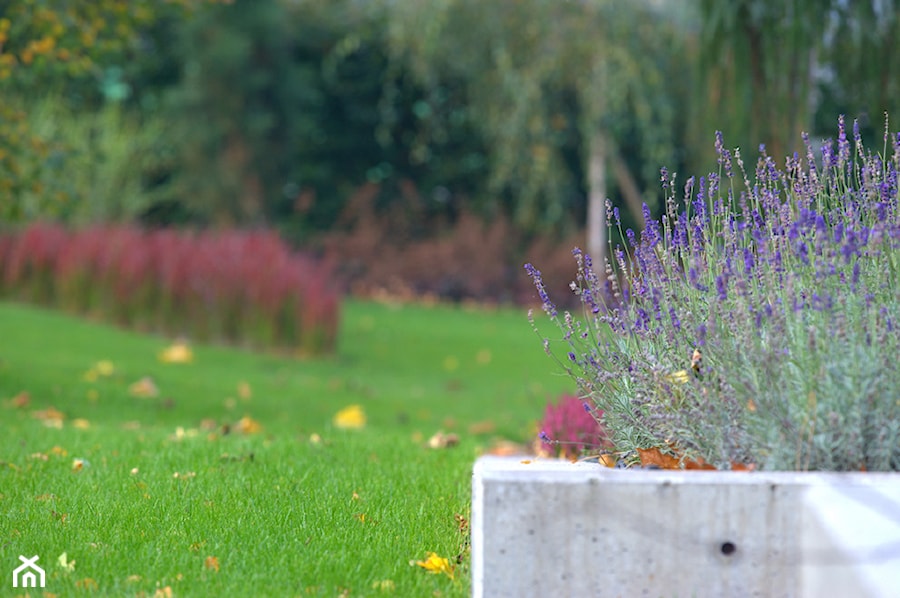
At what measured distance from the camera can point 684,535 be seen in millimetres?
2703

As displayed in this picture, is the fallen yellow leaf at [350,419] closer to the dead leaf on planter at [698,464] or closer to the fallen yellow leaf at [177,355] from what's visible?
the fallen yellow leaf at [177,355]

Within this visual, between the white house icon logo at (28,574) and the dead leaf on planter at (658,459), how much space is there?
1.74 m

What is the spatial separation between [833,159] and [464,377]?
7.62 metres

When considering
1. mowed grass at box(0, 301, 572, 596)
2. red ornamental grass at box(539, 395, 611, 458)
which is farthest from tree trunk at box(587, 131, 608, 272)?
red ornamental grass at box(539, 395, 611, 458)

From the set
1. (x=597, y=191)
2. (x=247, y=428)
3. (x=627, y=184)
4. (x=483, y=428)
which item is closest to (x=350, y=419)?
(x=483, y=428)

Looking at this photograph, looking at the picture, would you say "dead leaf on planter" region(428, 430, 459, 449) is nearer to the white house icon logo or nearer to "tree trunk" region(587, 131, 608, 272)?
the white house icon logo

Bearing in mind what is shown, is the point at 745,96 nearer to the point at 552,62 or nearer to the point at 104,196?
the point at 552,62

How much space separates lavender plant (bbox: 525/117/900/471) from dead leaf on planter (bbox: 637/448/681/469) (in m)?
0.05

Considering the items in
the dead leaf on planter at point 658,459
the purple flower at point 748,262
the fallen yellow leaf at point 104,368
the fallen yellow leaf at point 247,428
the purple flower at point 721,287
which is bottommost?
the fallen yellow leaf at point 247,428

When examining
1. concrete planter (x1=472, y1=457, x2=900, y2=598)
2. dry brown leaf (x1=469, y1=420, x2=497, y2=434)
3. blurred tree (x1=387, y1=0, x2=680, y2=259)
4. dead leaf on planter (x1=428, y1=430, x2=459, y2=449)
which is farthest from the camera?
blurred tree (x1=387, y1=0, x2=680, y2=259)

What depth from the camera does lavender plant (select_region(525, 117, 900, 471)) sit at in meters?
2.85

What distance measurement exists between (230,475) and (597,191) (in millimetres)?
12728

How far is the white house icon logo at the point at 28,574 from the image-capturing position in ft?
9.94

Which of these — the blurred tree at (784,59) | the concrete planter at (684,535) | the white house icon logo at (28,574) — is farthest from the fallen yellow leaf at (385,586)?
the blurred tree at (784,59)
